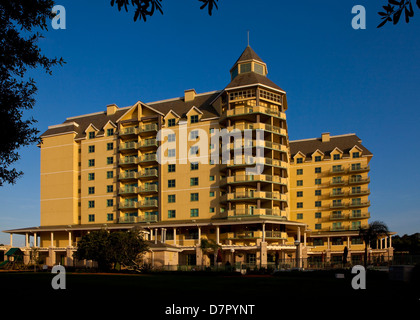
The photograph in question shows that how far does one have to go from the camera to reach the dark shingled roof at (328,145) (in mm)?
92312

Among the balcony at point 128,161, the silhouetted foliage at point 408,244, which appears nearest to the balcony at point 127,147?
the balcony at point 128,161

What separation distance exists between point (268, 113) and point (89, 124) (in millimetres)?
35292

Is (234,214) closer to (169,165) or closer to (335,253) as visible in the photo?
(169,165)

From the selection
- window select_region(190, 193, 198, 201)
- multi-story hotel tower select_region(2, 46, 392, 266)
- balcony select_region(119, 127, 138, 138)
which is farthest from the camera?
balcony select_region(119, 127, 138, 138)

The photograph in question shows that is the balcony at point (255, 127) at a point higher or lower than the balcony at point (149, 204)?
higher

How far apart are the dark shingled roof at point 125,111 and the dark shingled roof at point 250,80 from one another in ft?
16.9

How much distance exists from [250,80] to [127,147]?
24.4m

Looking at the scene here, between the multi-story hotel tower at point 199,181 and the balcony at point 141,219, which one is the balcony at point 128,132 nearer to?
the multi-story hotel tower at point 199,181

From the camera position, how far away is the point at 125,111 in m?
84.2

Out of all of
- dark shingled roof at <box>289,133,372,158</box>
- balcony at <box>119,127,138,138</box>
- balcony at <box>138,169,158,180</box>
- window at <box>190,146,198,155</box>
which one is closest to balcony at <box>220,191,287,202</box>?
window at <box>190,146,198,155</box>

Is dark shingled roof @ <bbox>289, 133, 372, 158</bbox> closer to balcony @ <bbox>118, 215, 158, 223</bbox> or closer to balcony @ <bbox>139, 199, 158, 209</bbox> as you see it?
balcony @ <bbox>139, 199, 158, 209</bbox>

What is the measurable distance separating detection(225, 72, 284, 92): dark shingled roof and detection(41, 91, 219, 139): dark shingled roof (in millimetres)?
5162

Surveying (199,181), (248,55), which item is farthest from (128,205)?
(248,55)

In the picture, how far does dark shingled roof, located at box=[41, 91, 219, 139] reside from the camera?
77000mm
